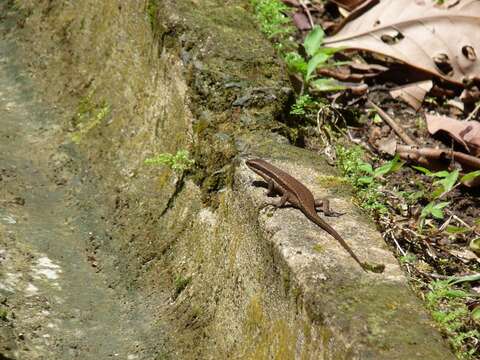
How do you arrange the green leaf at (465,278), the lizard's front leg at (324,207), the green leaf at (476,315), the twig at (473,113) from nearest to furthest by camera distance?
the lizard's front leg at (324,207), the green leaf at (476,315), the green leaf at (465,278), the twig at (473,113)

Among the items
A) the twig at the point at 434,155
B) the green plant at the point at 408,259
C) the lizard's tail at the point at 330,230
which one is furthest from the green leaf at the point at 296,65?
the lizard's tail at the point at 330,230

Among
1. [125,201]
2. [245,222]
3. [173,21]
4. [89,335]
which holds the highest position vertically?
[173,21]

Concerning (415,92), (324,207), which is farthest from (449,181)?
(324,207)

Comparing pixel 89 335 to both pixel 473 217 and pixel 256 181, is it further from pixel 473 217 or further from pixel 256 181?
pixel 473 217

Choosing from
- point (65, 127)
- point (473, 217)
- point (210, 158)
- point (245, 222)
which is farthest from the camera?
point (65, 127)

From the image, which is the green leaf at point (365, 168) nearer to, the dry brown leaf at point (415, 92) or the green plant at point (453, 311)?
the green plant at point (453, 311)

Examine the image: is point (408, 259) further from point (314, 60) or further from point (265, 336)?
point (314, 60)

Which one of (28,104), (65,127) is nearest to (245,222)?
(65,127)
